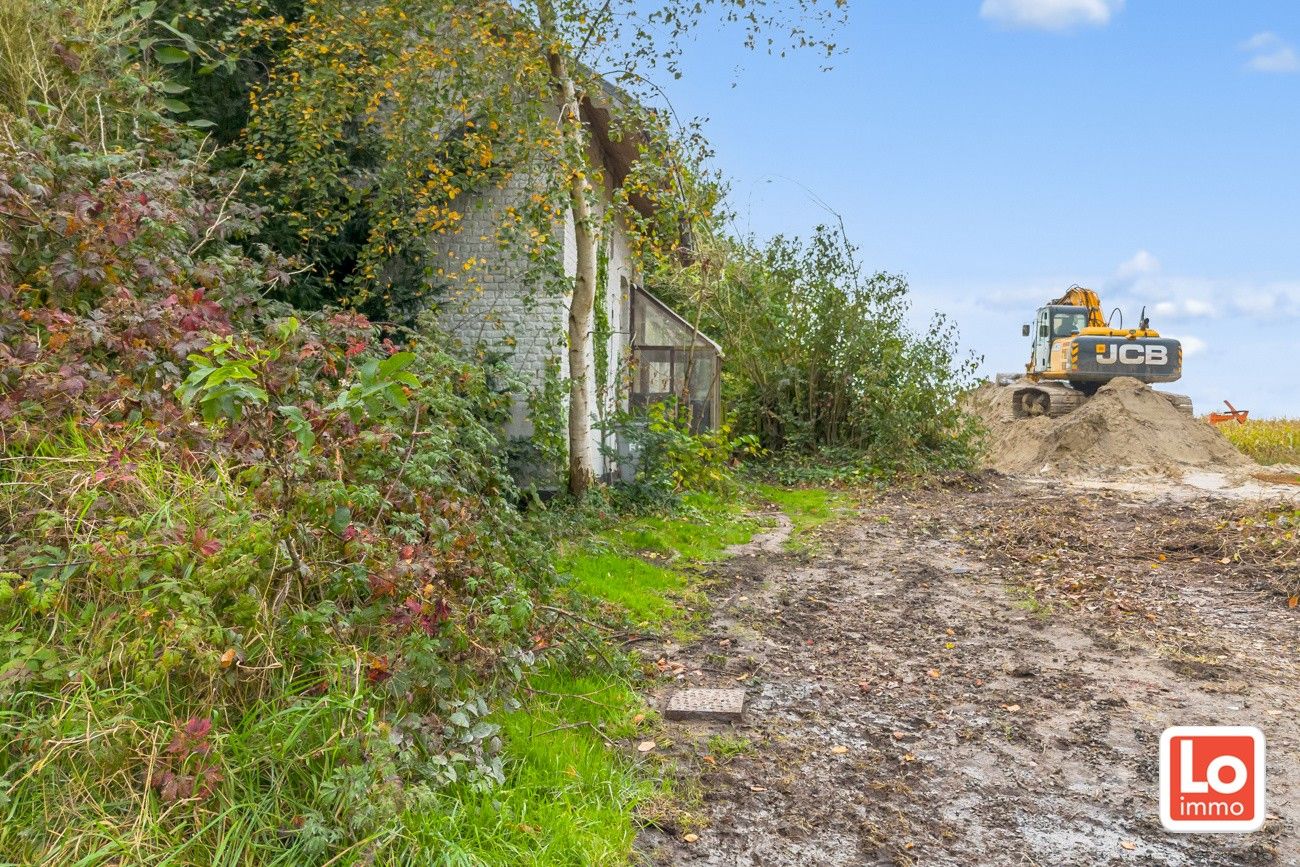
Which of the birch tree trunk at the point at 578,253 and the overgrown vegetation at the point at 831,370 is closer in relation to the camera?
the birch tree trunk at the point at 578,253

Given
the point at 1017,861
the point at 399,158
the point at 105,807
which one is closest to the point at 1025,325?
the point at 399,158

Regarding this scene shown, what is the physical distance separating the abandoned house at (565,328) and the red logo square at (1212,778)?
21.6ft

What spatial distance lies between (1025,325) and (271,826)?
24.7 m

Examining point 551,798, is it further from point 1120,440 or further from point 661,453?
point 1120,440

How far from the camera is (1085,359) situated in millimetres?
22469

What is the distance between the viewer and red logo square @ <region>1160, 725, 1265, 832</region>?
4055 millimetres

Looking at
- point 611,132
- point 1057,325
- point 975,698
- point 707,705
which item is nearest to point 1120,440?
point 1057,325

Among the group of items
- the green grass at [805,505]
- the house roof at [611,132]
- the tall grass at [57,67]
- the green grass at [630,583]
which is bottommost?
the green grass at [630,583]

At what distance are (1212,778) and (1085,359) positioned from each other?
19525mm

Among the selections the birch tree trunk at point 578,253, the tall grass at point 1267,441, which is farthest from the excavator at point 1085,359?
the birch tree trunk at point 578,253

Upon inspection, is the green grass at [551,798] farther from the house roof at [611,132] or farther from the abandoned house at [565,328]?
the house roof at [611,132]

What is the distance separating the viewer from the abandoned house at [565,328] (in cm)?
A: 1145

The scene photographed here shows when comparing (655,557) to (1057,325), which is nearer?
(655,557)

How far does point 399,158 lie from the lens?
1013 cm
